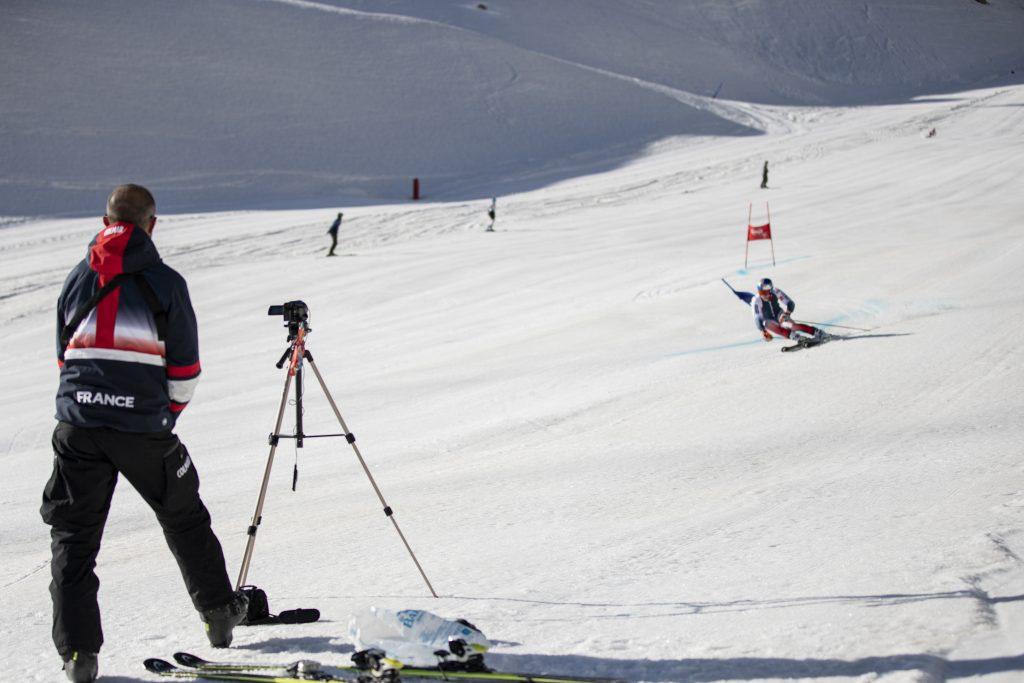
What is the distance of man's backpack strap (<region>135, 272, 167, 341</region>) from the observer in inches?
132

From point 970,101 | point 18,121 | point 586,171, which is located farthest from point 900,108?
point 18,121

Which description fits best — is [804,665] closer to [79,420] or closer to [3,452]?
[79,420]

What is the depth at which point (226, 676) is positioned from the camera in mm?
3348

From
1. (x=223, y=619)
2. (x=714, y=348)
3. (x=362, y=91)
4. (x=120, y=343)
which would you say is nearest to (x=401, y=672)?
(x=223, y=619)

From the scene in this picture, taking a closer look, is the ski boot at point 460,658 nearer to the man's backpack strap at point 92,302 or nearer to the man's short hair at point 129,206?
the man's backpack strap at point 92,302

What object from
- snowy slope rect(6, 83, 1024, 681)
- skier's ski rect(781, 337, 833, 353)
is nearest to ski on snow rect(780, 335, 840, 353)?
→ skier's ski rect(781, 337, 833, 353)

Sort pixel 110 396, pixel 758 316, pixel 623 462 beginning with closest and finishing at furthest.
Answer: pixel 110 396, pixel 623 462, pixel 758 316

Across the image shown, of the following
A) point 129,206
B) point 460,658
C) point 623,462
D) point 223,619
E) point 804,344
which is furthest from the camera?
point 804,344

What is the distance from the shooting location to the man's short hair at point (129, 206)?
342 centimetres

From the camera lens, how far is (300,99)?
1411 inches

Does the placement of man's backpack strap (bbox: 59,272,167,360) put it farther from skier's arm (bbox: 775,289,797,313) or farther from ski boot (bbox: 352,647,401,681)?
skier's arm (bbox: 775,289,797,313)

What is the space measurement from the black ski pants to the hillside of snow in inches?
1014

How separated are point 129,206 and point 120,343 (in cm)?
51

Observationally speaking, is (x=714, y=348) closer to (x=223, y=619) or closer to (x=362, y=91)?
(x=223, y=619)
